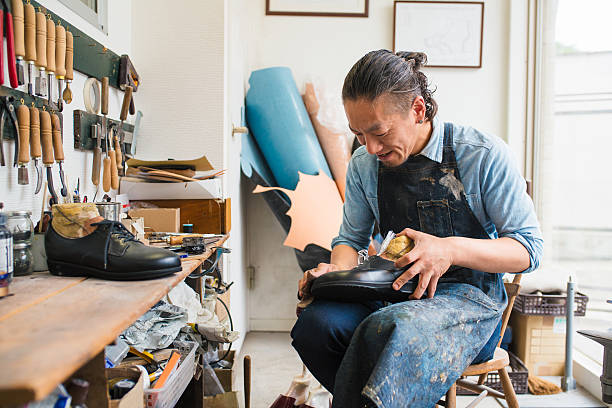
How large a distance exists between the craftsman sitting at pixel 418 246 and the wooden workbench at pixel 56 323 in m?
0.42

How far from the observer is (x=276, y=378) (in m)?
2.38

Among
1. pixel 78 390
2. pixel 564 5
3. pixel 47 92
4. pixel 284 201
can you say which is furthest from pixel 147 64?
pixel 564 5

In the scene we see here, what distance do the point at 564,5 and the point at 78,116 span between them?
9.19ft

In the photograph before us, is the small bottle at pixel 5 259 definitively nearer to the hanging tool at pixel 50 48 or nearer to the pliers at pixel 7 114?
the pliers at pixel 7 114

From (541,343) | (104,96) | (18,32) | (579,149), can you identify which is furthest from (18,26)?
(579,149)

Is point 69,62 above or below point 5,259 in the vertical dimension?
above

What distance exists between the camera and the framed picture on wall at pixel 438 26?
293 cm

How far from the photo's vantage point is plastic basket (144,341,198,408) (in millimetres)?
1023

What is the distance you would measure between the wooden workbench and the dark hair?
0.64 metres

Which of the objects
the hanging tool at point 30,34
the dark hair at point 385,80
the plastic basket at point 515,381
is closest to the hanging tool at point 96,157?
the hanging tool at point 30,34

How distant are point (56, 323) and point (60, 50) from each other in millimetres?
999

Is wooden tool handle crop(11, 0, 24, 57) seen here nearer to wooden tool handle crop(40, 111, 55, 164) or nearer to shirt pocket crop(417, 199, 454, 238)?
wooden tool handle crop(40, 111, 55, 164)

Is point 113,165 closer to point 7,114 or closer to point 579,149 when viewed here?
point 7,114

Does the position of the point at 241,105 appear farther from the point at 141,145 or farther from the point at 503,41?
the point at 503,41
